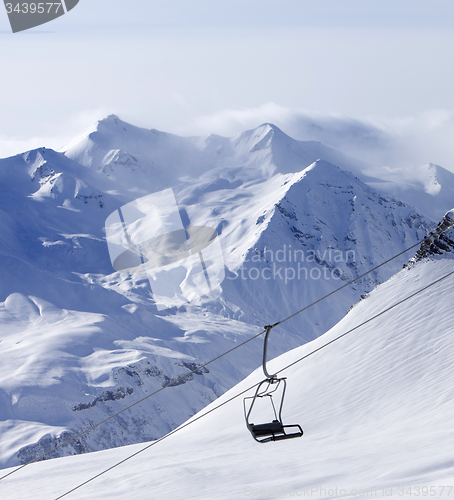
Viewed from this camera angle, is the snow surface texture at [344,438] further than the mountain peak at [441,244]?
No

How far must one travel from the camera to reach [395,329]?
127ft

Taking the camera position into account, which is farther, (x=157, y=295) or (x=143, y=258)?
(x=143, y=258)

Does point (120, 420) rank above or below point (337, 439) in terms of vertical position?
below

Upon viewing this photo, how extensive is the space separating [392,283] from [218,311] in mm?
138797

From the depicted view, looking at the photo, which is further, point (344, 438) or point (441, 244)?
point (441, 244)

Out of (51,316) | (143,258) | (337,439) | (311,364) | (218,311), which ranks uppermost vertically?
(337,439)

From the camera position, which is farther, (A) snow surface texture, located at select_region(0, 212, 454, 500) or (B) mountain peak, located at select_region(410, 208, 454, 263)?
(B) mountain peak, located at select_region(410, 208, 454, 263)

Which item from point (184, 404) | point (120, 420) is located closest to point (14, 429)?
point (120, 420)

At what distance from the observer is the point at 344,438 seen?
27.0 metres

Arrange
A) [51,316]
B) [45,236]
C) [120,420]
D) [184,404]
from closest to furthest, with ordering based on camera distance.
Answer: [120,420] → [184,404] → [51,316] → [45,236]

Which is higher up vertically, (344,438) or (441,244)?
(441,244)

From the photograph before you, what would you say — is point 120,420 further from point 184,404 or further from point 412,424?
point 412,424

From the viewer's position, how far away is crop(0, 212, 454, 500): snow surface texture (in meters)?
18.0

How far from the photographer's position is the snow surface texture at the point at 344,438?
18.0 meters
